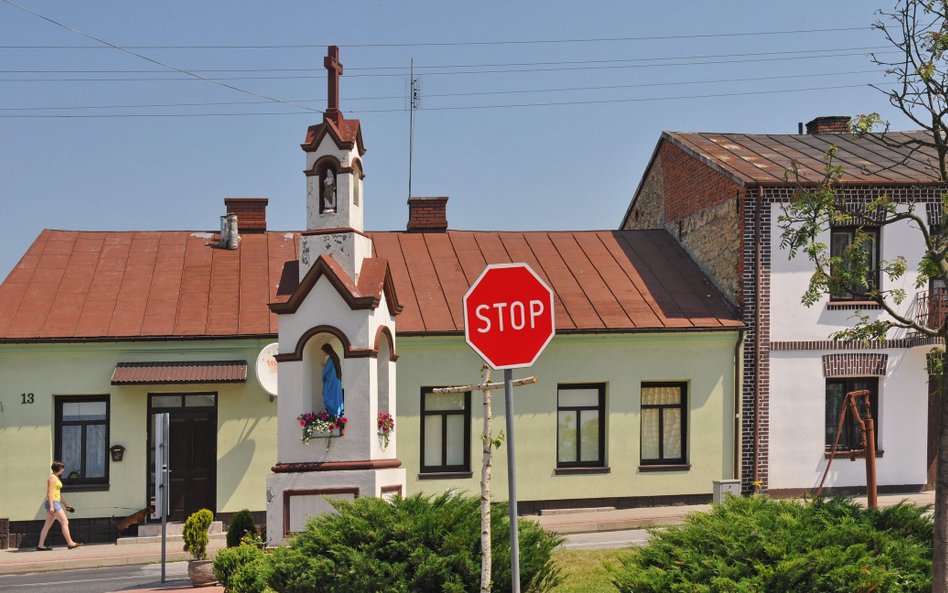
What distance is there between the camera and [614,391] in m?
21.3

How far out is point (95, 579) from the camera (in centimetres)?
1586

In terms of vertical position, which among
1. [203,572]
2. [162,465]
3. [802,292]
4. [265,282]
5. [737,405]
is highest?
[265,282]

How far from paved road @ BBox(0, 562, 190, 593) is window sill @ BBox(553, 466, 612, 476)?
7.56 metres

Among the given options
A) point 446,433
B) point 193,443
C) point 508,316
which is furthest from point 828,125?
point 508,316

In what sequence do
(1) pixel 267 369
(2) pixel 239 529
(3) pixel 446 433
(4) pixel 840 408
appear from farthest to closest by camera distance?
(4) pixel 840 408, (3) pixel 446 433, (1) pixel 267 369, (2) pixel 239 529

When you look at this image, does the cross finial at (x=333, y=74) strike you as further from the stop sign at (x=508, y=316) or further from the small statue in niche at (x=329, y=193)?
the stop sign at (x=508, y=316)

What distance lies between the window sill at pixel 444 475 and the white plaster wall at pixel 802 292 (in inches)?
271

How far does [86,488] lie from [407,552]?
12.2 m

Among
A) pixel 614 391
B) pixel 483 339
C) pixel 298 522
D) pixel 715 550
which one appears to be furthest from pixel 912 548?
pixel 614 391

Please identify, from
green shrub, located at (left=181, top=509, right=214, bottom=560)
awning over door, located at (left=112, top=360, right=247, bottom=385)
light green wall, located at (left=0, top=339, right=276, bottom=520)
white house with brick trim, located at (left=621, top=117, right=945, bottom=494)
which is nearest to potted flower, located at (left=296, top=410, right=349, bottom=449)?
green shrub, located at (left=181, top=509, right=214, bottom=560)

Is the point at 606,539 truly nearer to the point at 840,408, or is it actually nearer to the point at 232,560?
the point at 840,408

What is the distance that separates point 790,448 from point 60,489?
558 inches

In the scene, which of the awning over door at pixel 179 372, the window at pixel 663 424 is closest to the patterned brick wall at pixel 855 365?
the window at pixel 663 424

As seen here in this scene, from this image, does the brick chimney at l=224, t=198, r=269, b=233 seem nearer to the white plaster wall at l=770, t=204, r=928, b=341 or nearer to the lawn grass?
the white plaster wall at l=770, t=204, r=928, b=341
